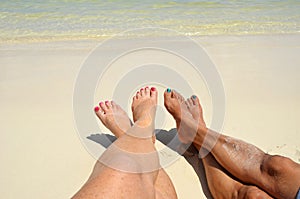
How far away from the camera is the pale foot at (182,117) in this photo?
6.84 feet

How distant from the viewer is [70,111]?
269 cm

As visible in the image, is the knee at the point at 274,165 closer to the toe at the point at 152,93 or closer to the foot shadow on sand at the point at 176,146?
the foot shadow on sand at the point at 176,146

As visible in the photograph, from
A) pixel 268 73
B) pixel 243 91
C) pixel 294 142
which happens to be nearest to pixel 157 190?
pixel 294 142

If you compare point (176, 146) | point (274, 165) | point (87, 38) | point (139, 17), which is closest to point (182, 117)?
point (176, 146)

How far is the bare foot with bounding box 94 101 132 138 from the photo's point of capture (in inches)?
88.0

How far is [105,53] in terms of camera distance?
3.83 metres

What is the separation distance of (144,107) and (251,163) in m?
0.86

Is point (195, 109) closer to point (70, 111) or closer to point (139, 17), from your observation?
point (70, 111)

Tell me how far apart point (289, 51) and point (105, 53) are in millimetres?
1937

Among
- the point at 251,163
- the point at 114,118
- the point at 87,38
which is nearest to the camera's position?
the point at 251,163

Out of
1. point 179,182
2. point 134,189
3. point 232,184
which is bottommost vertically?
point 179,182

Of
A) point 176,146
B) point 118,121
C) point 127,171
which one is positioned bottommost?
point 176,146

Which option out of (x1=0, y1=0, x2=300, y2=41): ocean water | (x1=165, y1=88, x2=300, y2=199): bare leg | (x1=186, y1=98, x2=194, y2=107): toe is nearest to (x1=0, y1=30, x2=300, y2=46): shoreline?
(x1=0, y1=0, x2=300, y2=41): ocean water

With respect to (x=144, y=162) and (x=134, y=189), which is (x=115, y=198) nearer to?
(x=134, y=189)
